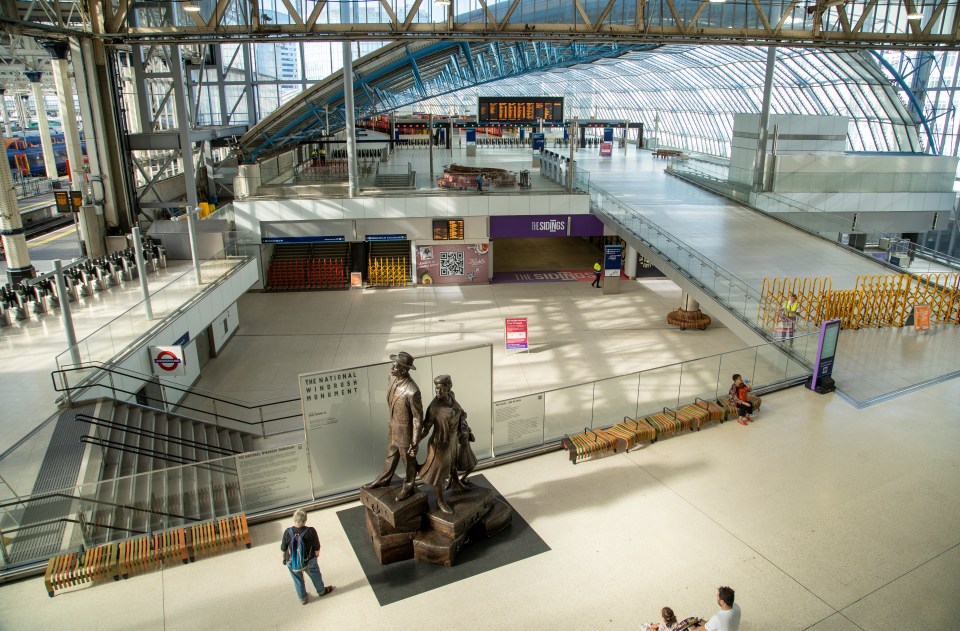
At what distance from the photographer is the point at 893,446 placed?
10883mm

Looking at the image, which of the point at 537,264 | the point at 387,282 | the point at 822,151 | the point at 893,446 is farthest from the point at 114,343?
the point at 822,151

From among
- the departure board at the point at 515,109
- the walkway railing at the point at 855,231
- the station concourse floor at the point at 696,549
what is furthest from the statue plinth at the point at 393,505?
the departure board at the point at 515,109

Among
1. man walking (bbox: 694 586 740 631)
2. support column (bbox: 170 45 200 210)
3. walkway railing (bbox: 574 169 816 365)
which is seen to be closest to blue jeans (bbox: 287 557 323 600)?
man walking (bbox: 694 586 740 631)

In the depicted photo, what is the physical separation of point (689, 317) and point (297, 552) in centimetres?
1771

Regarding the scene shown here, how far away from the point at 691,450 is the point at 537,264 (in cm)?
2205

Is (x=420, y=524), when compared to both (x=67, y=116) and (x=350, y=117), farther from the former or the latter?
(x=67, y=116)

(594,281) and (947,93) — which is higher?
(947,93)

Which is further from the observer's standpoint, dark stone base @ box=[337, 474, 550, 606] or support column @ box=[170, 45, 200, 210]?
support column @ box=[170, 45, 200, 210]

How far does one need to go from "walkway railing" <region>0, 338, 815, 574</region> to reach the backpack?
203 cm

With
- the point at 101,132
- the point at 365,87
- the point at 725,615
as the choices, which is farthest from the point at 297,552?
the point at 365,87

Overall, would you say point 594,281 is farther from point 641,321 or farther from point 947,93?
point 947,93

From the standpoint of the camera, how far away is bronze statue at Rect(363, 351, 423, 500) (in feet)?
26.4

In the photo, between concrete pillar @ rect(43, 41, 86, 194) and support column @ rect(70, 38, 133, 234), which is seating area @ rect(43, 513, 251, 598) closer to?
support column @ rect(70, 38, 133, 234)

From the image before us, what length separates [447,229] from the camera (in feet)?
A: 90.1
